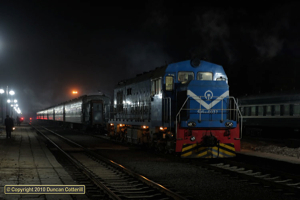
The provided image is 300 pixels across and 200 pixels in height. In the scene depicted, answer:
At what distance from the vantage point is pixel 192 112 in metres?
14.5

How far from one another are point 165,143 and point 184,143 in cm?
176

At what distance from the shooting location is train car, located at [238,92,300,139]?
2521cm

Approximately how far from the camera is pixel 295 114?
24859mm

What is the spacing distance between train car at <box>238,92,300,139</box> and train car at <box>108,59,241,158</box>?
1174 cm

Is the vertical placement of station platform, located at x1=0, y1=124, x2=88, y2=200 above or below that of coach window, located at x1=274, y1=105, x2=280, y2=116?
below

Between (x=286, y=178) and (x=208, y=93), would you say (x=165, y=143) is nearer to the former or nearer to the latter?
(x=208, y=93)

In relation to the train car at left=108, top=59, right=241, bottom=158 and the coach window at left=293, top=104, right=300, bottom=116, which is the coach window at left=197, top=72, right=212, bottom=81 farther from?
the coach window at left=293, top=104, right=300, bottom=116

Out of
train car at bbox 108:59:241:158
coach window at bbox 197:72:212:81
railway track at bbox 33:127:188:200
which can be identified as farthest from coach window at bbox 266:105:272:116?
railway track at bbox 33:127:188:200

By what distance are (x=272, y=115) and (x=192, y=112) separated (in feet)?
48.7

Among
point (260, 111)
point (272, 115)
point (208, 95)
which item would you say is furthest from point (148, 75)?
point (260, 111)

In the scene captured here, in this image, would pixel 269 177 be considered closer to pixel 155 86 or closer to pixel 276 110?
pixel 155 86

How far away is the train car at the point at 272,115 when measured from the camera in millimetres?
25211

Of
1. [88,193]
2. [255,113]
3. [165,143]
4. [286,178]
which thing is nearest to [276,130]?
[255,113]

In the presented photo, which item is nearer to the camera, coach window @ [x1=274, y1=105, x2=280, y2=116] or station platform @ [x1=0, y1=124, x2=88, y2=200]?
station platform @ [x1=0, y1=124, x2=88, y2=200]
